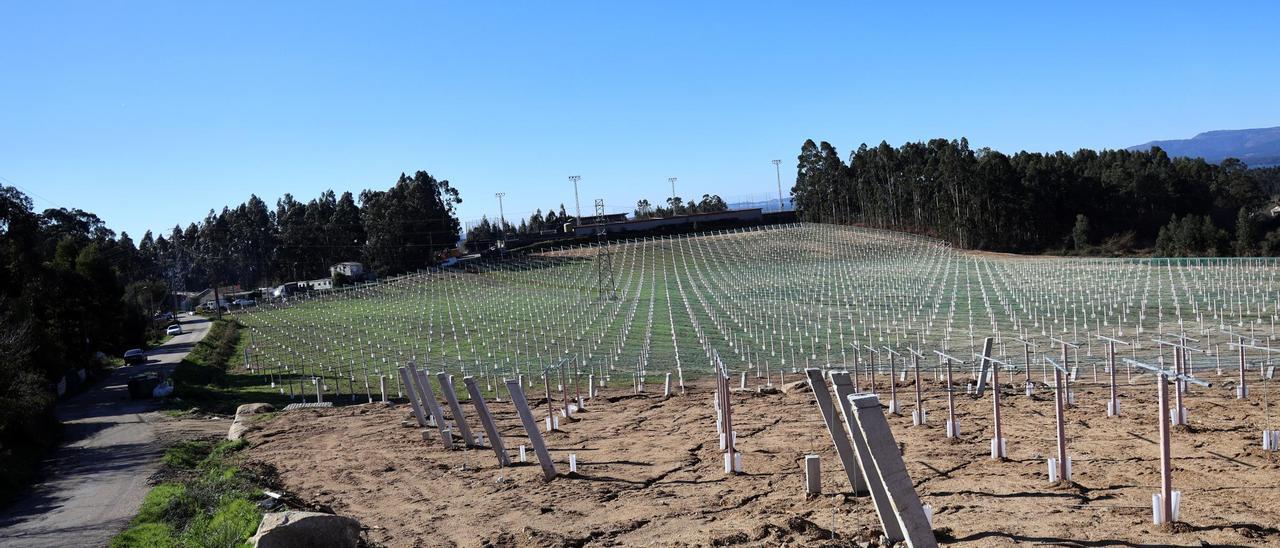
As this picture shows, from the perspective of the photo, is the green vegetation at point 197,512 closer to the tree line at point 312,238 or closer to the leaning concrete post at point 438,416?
the leaning concrete post at point 438,416

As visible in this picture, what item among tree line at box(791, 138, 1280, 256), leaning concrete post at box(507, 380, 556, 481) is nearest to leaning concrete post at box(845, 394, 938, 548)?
leaning concrete post at box(507, 380, 556, 481)

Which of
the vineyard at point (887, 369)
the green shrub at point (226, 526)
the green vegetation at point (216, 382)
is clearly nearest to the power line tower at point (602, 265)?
the vineyard at point (887, 369)

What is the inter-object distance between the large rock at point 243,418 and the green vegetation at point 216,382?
243cm

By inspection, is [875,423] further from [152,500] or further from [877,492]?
[152,500]

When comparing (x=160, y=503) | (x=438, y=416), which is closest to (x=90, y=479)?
(x=160, y=503)

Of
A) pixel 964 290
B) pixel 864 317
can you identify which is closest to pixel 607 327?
pixel 864 317

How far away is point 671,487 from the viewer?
1301 cm

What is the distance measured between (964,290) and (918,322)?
41.8 ft

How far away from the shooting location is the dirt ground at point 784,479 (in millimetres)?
9328

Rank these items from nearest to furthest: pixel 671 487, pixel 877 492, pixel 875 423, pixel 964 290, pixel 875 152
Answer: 1. pixel 875 423
2. pixel 877 492
3. pixel 671 487
4. pixel 964 290
5. pixel 875 152

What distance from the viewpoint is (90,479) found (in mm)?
17188

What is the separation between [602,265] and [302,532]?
63207mm

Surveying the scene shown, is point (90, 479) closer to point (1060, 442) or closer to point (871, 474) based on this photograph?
point (871, 474)

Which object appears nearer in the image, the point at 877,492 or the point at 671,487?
the point at 877,492
